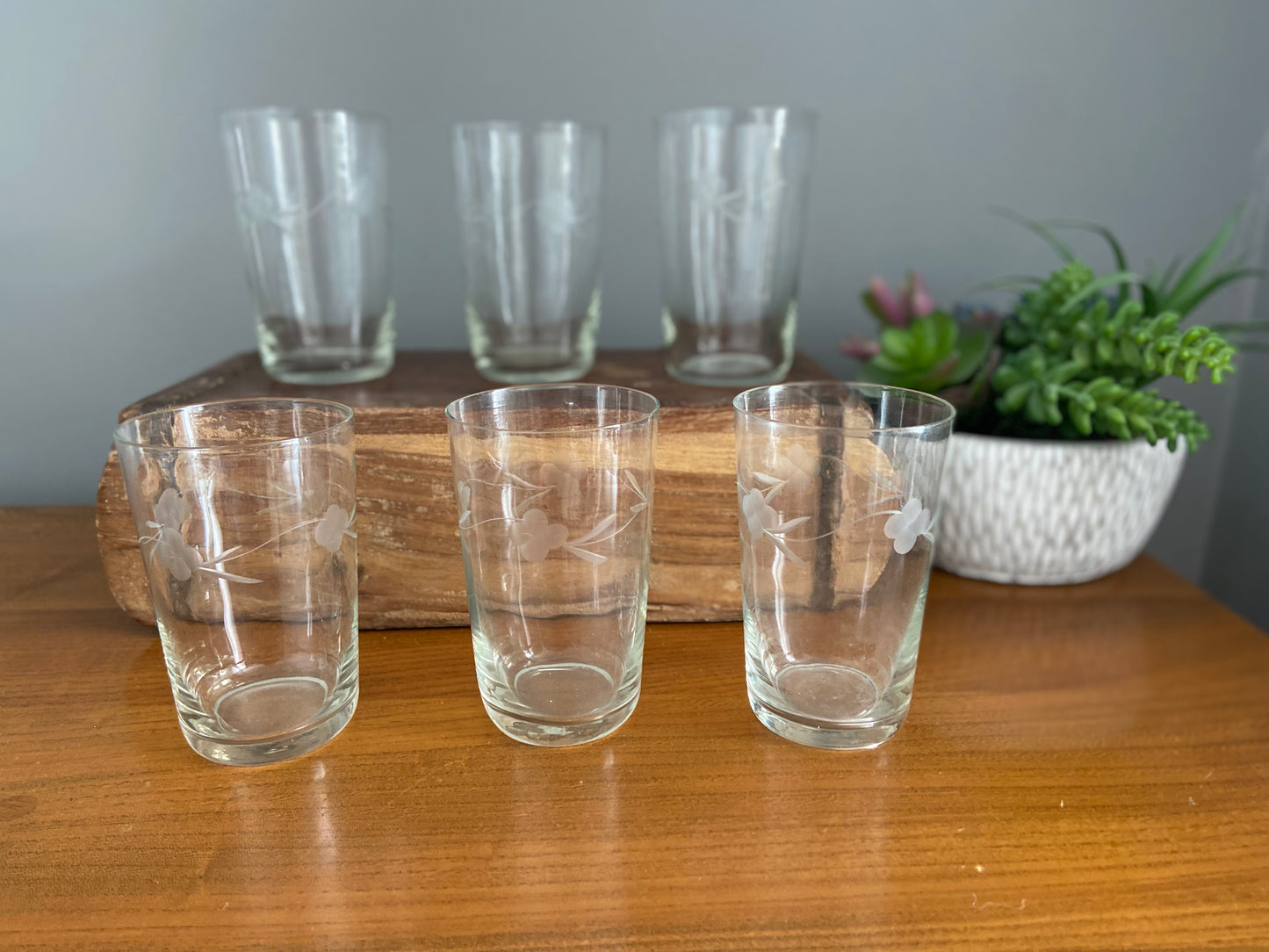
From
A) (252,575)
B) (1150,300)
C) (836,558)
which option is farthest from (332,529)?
(1150,300)

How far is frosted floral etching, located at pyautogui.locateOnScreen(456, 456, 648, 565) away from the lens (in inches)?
18.7

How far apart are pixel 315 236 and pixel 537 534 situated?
1.11 ft

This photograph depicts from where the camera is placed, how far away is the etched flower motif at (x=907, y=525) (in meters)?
0.48

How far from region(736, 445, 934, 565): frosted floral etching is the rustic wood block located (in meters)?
0.12

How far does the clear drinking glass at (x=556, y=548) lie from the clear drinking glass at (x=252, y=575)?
69 mm

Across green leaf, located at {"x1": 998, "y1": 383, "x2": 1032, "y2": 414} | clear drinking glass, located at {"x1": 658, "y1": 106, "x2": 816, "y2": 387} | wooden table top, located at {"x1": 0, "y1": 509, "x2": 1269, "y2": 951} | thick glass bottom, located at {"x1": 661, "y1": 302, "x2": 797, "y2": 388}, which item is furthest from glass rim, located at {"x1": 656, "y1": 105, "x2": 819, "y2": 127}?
wooden table top, located at {"x1": 0, "y1": 509, "x2": 1269, "y2": 951}

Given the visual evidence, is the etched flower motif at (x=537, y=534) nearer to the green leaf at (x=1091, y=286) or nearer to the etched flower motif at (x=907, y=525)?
the etched flower motif at (x=907, y=525)

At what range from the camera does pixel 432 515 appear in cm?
61

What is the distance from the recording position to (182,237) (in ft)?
2.81

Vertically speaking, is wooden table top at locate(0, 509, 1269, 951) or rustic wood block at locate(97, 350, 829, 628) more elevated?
rustic wood block at locate(97, 350, 829, 628)

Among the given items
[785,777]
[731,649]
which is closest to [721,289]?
[731,649]

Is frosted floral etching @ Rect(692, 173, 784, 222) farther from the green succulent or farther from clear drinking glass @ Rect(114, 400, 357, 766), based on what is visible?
clear drinking glass @ Rect(114, 400, 357, 766)

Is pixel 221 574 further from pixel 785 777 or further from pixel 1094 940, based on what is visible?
pixel 1094 940

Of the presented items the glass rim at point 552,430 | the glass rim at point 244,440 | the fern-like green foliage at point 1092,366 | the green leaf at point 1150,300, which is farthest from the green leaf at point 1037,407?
the glass rim at point 244,440
